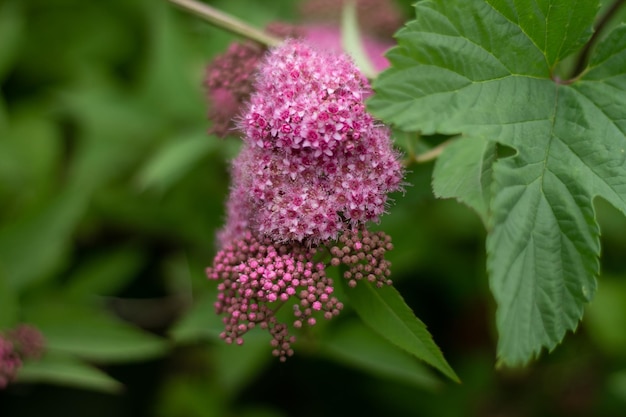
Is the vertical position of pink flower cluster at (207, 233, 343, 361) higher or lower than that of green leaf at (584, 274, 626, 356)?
higher

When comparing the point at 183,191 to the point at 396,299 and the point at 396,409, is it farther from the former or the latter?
the point at 396,299

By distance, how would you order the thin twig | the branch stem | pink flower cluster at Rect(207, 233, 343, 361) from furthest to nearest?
the thin twig → the branch stem → pink flower cluster at Rect(207, 233, 343, 361)

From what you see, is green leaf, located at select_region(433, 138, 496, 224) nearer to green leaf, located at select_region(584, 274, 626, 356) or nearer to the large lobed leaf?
the large lobed leaf

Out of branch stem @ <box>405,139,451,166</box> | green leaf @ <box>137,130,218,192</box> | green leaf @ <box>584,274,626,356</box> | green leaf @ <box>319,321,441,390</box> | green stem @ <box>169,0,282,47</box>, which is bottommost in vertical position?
green leaf @ <box>584,274,626,356</box>

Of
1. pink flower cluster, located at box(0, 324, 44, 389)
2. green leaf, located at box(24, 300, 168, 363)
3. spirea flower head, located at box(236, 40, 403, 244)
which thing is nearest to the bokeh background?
green leaf, located at box(24, 300, 168, 363)

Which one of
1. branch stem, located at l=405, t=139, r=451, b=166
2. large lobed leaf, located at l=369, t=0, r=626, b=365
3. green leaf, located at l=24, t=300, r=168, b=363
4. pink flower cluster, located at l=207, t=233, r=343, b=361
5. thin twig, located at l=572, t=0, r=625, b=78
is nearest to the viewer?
large lobed leaf, located at l=369, t=0, r=626, b=365

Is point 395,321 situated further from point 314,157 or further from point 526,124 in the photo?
point 526,124

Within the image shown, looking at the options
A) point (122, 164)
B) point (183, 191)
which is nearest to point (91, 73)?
point (122, 164)
